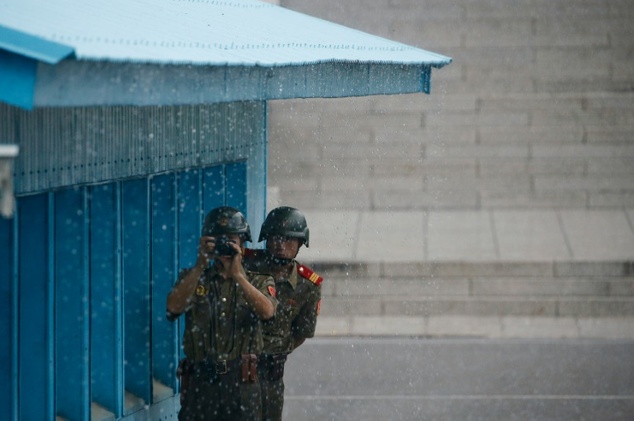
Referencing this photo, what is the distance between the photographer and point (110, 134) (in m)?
7.34

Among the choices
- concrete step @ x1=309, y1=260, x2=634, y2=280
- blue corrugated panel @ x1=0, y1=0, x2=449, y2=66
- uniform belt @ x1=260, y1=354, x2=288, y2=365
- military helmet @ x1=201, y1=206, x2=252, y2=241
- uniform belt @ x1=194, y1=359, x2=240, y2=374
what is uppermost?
blue corrugated panel @ x1=0, y1=0, x2=449, y2=66

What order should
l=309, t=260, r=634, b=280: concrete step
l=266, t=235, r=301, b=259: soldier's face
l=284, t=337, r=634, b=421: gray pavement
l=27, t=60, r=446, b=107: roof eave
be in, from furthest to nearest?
l=309, t=260, r=634, b=280: concrete step → l=284, t=337, r=634, b=421: gray pavement → l=266, t=235, r=301, b=259: soldier's face → l=27, t=60, r=446, b=107: roof eave

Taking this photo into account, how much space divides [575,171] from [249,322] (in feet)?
41.1

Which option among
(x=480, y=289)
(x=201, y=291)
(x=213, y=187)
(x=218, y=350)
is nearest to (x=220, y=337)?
(x=218, y=350)

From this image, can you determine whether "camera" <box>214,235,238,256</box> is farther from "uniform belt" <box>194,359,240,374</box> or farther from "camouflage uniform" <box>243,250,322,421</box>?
"camouflage uniform" <box>243,250,322,421</box>

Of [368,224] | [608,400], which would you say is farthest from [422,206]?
[608,400]

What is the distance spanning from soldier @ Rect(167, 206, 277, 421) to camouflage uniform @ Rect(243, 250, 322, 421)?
518 millimetres

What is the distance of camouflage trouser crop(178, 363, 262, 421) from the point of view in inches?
283

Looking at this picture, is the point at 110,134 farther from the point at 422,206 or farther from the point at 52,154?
the point at 422,206

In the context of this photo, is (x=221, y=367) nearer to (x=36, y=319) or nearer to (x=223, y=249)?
(x=223, y=249)

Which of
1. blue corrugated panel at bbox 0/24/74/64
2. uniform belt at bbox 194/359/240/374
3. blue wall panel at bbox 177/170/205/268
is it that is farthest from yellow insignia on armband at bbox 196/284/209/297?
blue corrugated panel at bbox 0/24/74/64

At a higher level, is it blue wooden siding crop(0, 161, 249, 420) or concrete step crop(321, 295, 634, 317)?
blue wooden siding crop(0, 161, 249, 420)

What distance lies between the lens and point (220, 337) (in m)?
7.19

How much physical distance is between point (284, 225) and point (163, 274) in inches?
42.2
